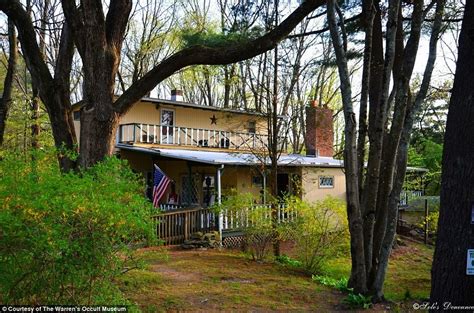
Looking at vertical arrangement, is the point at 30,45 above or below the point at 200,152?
above

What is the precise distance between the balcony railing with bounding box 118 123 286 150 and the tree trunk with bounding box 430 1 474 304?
1498 centimetres

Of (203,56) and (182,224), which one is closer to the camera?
(203,56)

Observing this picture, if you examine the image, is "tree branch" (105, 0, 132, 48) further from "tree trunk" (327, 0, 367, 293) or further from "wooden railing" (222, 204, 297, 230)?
"wooden railing" (222, 204, 297, 230)

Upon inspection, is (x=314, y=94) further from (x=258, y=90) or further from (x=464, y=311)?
(x=464, y=311)

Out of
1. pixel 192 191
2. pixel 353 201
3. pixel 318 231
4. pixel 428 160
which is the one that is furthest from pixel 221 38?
pixel 428 160

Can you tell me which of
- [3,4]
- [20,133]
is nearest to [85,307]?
[3,4]

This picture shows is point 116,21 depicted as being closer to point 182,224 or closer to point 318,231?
point 318,231

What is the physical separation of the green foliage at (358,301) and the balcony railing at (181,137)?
11.3m

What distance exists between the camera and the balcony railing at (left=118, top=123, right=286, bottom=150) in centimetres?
2050

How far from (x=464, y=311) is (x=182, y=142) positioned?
1971 centimetres

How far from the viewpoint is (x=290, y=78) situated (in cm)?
1497

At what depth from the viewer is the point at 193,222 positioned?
15.6 metres

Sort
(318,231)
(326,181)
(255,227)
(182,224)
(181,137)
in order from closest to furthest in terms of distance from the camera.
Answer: (318,231) → (255,227) → (182,224) → (181,137) → (326,181)

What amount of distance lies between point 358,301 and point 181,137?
1619 cm
